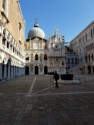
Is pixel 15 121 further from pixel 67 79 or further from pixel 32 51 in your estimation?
pixel 32 51

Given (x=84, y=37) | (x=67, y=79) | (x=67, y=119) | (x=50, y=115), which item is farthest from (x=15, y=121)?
(x=84, y=37)

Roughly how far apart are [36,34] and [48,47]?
35.4 feet

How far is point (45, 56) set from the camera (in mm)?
64312

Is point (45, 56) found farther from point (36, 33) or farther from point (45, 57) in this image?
point (36, 33)

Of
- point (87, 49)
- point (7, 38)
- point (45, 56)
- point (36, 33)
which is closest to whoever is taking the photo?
point (7, 38)

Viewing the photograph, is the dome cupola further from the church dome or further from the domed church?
the domed church

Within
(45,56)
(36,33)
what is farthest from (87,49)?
(36,33)

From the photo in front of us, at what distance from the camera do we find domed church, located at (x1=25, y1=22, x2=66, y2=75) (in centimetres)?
6294

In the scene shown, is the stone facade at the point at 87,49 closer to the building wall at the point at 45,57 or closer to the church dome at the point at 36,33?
the building wall at the point at 45,57

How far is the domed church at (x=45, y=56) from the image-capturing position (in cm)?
6294

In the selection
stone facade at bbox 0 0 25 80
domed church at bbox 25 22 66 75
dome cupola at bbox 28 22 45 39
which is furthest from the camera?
dome cupola at bbox 28 22 45 39

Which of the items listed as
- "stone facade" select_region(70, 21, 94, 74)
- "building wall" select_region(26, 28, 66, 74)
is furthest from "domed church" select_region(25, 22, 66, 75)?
"stone facade" select_region(70, 21, 94, 74)

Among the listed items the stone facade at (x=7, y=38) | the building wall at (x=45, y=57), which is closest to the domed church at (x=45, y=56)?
the building wall at (x=45, y=57)

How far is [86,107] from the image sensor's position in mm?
8000
